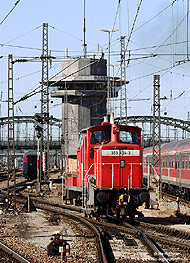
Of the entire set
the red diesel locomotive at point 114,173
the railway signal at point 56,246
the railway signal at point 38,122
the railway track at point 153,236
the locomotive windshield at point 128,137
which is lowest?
the railway track at point 153,236

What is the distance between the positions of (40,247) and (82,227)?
4.72 metres

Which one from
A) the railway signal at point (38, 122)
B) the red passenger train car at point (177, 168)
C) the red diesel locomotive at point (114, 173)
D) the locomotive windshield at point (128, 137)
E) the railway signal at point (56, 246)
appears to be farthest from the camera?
the railway signal at point (38, 122)

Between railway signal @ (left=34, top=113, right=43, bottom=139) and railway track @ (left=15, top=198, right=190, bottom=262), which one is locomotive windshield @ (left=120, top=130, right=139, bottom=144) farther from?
railway signal @ (left=34, top=113, right=43, bottom=139)

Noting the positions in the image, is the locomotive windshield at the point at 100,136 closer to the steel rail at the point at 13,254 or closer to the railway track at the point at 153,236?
the railway track at the point at 153,236

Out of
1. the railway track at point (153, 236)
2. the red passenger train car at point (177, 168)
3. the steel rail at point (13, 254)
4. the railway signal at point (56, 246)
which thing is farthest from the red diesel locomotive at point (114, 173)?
the red passenger train car at point (177, 168)

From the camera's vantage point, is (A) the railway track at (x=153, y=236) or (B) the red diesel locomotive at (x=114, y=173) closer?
(A) the railway track at (x=153, y=236)

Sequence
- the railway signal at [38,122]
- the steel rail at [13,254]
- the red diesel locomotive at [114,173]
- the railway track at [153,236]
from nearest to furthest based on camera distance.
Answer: the steel rail at [13,254] → the railway track at [153,236] → the red diesel locomotive at [114,173] → the railway signal at [38,122]

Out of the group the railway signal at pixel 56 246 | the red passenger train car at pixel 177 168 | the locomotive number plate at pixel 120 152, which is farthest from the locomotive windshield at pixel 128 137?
the red passenger train car at pixel 177 168

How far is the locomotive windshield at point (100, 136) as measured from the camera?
1788 cm

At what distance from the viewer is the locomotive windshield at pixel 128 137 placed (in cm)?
1781

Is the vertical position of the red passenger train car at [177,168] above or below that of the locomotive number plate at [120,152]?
below

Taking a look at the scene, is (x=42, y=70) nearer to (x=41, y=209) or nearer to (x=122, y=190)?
(x=41, y=209)

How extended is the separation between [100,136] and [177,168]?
56.2 ft

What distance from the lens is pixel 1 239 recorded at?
15492mm
